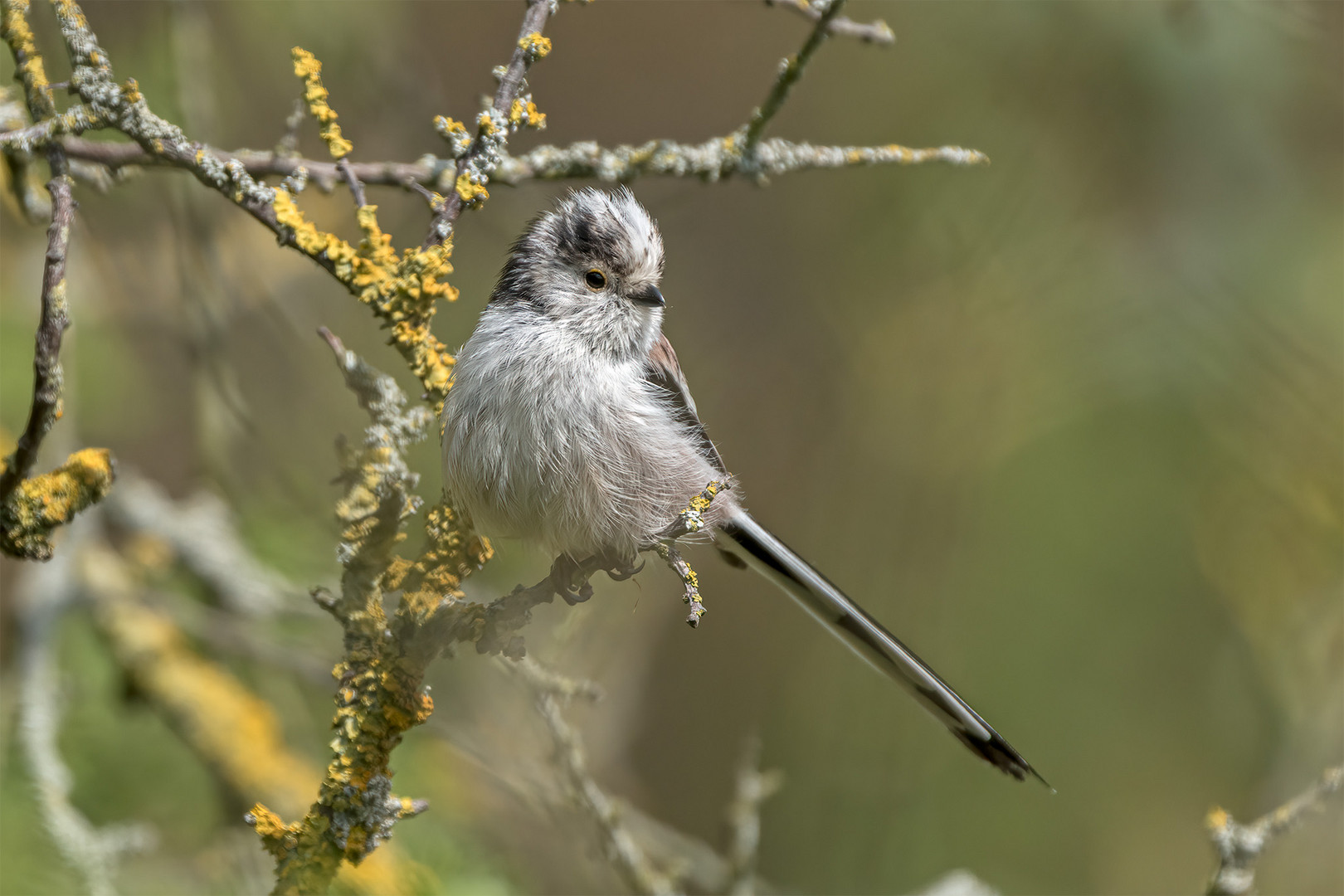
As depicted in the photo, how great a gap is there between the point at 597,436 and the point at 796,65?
0.95 metres

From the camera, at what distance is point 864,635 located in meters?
2.46

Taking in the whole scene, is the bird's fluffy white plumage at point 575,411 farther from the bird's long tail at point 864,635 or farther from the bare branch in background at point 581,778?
the bare branch in background at point 581,778

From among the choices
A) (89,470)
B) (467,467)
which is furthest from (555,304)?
(89,470)

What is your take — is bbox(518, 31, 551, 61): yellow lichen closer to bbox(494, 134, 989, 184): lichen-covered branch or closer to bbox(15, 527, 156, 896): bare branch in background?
bbox(494, 134, 989, 184): lichen-covered branch

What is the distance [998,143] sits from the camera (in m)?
3.96

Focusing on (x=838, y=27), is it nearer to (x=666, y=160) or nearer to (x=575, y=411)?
(x=666, y=160)

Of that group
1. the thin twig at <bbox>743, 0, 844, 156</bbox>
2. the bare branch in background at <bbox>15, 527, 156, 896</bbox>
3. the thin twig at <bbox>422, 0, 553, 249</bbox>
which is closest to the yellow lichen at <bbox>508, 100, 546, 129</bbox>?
the thin twig at <bbox>422, 0, 553, 249</bbox>

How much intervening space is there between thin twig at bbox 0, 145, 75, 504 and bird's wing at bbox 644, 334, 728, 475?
137 centimetres

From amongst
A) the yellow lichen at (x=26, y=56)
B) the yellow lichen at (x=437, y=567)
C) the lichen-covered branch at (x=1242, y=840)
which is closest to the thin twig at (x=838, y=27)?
the yellow lichen at (x=437, y=567)

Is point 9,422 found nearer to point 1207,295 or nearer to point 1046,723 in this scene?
point 1046,723

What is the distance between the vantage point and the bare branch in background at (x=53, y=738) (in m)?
2.26

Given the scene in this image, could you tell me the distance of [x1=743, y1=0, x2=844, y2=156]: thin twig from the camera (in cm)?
204

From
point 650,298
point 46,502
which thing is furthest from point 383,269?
point 650,298

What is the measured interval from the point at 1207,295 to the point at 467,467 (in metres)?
3.03
